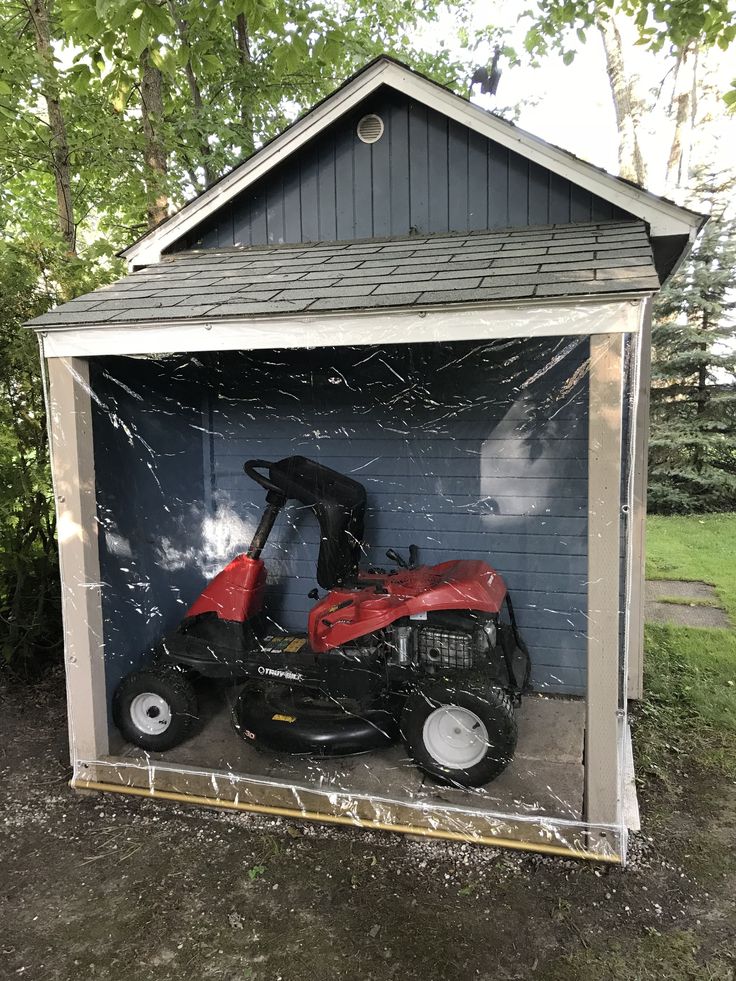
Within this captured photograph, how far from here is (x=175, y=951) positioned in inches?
88.3

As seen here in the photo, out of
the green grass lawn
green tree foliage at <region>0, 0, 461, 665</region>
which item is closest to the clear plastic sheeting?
the green grass lawn

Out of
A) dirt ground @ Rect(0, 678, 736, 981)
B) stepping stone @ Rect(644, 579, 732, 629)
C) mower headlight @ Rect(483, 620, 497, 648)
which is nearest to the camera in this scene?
dirt ground @ Rect(0, 678, 736, 981)

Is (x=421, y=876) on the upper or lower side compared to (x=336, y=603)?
lower

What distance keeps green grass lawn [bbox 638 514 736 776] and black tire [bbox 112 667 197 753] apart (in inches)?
89.9

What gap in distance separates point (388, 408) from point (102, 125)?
4.84 metres

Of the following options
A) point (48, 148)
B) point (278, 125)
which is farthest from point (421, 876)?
point (278, 125)

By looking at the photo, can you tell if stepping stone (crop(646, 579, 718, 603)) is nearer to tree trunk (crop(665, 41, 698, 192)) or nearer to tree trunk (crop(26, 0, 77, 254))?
tree trunk (crop(26, 0, 77, 254))

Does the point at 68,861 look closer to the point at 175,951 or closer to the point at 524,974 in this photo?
the point at 175,951

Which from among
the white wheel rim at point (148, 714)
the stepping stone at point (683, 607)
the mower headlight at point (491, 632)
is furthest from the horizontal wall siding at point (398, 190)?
the stepping stone at point (683, 607)

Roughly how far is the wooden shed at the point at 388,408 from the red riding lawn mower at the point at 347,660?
0.16 meters

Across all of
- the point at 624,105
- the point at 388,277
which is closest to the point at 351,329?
the point at 388,277

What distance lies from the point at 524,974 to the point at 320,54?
487 cm

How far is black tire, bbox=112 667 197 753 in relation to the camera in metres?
3.33

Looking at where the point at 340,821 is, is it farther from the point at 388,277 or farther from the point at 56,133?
the point at 56,133
